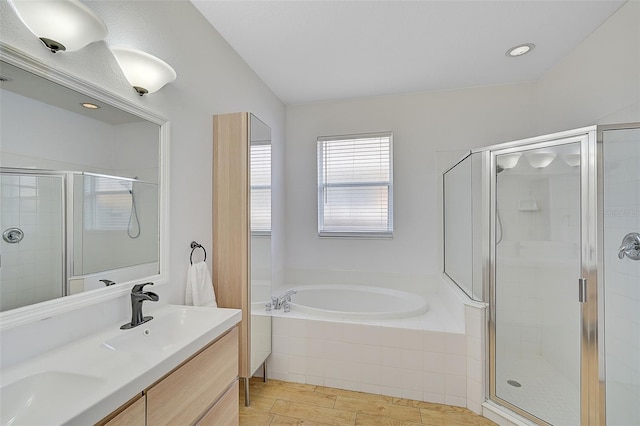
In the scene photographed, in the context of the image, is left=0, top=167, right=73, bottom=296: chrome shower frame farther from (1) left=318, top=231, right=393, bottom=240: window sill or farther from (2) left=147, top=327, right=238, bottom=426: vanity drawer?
(1) left=318, top=231, right=393, bottom=240: window sill

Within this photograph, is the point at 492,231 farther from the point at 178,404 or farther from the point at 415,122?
the point at 178,404

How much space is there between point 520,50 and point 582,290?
1.85m

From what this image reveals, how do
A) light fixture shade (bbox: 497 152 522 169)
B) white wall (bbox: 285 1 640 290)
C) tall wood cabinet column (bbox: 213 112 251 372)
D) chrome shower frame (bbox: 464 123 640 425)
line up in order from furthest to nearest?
white wall (bbox: 285 1 640 290) < light fixture shade (bbox: 497 152 522 169) < tall wood cabinet column (bbox: 213 112 251 372) < chrome shower frame (bbox: 464 123 640 425)

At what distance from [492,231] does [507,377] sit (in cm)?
99

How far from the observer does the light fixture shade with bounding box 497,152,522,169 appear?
6.66ft

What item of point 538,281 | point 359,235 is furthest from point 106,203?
point 538,281

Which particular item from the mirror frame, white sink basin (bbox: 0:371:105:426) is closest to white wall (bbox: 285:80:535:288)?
Answer: the mirror frame

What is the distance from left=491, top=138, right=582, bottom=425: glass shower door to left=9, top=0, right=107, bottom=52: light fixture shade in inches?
93.1

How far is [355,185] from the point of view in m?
3.18

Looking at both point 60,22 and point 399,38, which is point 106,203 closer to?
point 60,22

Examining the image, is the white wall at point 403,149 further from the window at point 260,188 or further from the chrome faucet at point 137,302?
the chrome faucet at point 137,302

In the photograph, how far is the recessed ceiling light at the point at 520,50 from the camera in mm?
2189

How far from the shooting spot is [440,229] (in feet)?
9.75

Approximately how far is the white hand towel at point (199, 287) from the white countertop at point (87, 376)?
1.49 ft
